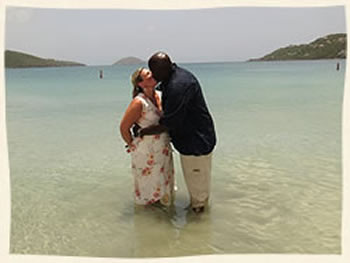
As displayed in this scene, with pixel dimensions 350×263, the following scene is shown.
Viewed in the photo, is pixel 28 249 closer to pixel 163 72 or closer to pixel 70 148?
pixel 163 72

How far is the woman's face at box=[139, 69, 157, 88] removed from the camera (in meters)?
3.99

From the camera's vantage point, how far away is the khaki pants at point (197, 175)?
13.5ft

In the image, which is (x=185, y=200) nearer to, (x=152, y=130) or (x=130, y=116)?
(x=152, y=130)

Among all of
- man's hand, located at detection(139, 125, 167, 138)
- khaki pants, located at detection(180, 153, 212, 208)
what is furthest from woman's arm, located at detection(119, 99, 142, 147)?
khaki pants, located at detection(180, 153, 212, 208)

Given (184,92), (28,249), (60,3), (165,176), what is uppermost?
(60,3)

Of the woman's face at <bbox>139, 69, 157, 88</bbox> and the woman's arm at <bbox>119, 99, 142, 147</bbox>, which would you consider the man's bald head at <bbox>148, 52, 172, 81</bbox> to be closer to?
the woman's face at <bbox>139, 69, 157, 88</bbox>

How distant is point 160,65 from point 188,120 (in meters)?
0.57

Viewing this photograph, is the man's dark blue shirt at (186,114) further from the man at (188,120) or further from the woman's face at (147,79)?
the woman's face at (147,79)

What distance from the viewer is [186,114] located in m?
3.91

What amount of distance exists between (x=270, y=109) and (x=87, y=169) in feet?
27.1

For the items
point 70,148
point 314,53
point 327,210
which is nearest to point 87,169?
point 70,148

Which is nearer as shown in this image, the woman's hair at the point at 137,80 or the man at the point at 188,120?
the man at the point at 188,120

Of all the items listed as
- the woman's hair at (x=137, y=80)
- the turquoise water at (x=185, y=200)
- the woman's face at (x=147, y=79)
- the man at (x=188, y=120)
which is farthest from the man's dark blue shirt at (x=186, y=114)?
the turquoise water at (x=185, y=200)

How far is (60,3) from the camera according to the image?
321 centimetres
